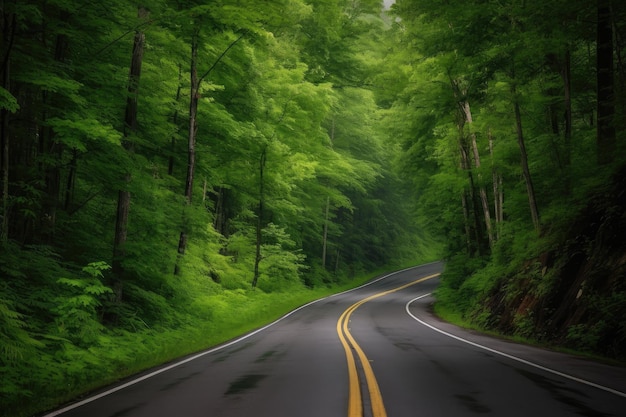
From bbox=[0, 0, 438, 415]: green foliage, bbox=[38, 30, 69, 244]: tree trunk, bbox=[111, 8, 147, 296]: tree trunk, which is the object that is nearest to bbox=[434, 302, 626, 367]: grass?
bbox=[0, 0, 438, 415]: green foliage

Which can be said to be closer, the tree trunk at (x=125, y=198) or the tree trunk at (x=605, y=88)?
the tree trunk at (x=125, y=198)

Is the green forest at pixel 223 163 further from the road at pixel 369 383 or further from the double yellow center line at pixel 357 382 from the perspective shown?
the double yellow center line at pixel 357 382

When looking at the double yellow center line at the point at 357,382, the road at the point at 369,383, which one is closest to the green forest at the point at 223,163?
the road at the point at 369,383

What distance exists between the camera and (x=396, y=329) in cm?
1752

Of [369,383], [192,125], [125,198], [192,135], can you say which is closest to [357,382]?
[369,383]

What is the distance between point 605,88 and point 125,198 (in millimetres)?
15284

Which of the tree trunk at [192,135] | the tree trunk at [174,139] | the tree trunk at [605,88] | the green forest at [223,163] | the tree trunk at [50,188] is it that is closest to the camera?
the green forest at [223,163]

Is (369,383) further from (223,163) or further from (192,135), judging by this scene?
(223,163)

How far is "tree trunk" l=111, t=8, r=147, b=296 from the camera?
12750 millimetres

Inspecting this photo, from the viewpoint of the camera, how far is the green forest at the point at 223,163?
9695 millimetres

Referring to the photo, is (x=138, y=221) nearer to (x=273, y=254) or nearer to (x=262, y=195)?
(x=262, y=195)

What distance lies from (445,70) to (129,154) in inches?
605

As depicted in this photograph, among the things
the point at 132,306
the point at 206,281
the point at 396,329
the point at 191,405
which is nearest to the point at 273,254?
the point at 206,281

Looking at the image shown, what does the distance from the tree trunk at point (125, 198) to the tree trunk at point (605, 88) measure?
1434 centimetres
